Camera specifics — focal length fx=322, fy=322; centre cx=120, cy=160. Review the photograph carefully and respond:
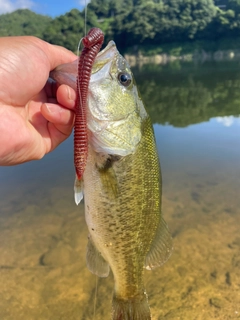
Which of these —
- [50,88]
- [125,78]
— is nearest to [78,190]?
[125,78]

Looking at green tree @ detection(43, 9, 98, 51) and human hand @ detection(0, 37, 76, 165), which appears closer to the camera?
human hand @ detection(0, 37, 76, 165)

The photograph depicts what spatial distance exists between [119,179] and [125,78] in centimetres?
65

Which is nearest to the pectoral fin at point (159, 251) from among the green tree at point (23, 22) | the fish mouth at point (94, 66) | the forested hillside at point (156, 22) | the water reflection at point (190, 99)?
the fish mouth at point (94, 66)

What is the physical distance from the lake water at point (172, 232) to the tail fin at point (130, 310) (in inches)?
72.3

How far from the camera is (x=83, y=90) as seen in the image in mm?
1828

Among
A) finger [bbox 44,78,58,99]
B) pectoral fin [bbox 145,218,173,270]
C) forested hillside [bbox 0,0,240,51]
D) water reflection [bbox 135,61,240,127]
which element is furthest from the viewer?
forested hillside [bbox 0,0,240,51]

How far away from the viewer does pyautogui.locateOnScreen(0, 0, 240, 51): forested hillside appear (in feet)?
198

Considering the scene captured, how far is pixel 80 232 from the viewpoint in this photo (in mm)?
6016

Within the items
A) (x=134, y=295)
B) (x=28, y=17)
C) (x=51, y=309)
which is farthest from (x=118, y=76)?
(x=28, y=17)

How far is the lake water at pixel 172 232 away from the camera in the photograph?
433 cm

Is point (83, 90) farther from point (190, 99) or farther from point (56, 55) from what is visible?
point (190, 99)

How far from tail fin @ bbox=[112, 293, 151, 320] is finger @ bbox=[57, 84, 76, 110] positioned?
1.52 meters

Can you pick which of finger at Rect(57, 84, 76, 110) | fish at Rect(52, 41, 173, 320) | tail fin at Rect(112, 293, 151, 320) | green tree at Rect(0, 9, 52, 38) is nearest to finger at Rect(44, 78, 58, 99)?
fish at Rect(52, 41, 173, 320)

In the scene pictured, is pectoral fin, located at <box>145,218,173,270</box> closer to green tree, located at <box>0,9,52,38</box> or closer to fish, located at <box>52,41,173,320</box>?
fish, located at <box>52,41,173,320</box>
